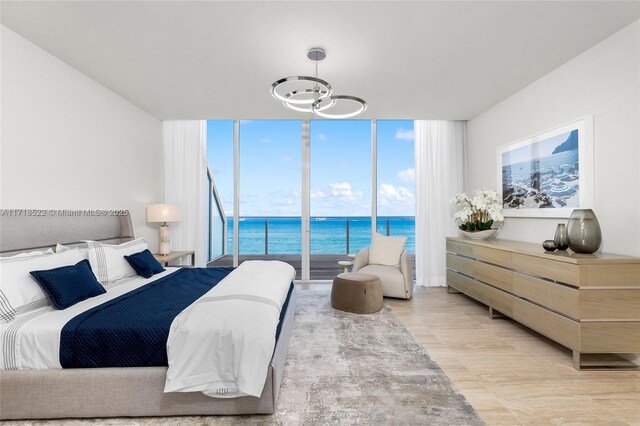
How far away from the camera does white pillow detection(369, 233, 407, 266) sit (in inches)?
181

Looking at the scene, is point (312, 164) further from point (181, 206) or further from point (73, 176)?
point (73, 176)

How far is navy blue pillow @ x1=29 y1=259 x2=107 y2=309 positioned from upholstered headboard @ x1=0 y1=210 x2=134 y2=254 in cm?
55

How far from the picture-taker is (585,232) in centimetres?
261

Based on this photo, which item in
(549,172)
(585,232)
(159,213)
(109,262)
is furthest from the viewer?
(159,213)

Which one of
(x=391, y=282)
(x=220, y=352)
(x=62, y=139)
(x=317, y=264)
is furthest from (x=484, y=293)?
(x=62, y=139)

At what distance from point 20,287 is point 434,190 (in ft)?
16.7

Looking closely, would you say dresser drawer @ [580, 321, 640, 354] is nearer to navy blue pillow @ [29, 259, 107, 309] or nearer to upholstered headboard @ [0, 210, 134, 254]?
navy blue pillow @ [29, 259, 107, 309]

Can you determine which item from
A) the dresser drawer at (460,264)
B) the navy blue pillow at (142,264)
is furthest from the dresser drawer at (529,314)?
the navy blue pillow at (142,264)

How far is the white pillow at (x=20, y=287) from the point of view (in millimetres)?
1977

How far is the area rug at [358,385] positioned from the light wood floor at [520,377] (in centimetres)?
17

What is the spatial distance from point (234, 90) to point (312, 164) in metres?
1.89

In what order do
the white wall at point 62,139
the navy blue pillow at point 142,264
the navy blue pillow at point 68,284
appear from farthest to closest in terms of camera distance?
the navy blue pillow at point 142,264
the white wall at point 62,139
the navy blue pillow at point 68,284

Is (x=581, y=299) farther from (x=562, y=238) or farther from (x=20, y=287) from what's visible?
(x=20, y=287)

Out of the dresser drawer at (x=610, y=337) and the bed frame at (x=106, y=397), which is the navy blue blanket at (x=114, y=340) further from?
the dresser drawer at (x=610, y=337)
